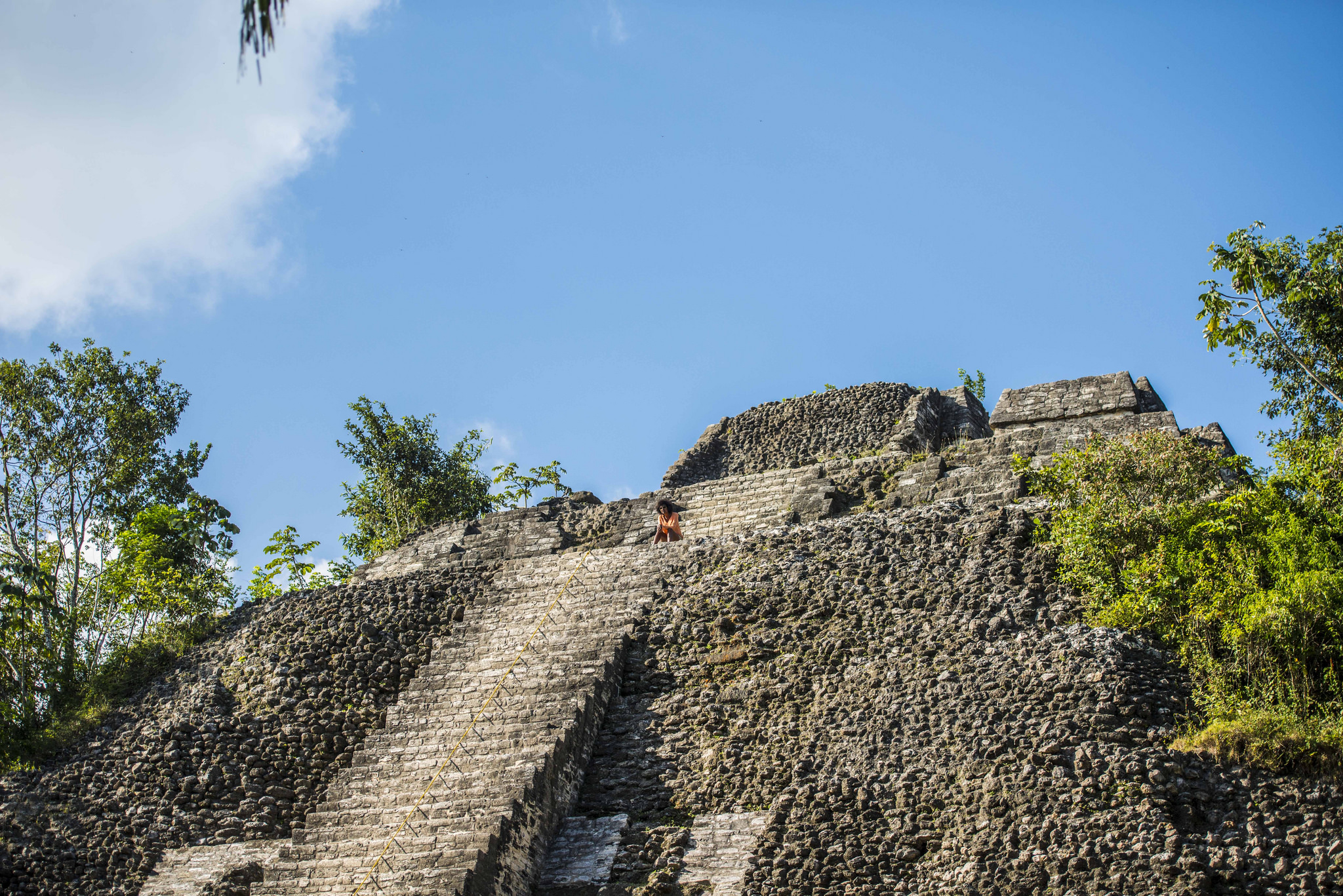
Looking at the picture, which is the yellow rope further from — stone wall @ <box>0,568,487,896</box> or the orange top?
stone wall @ <box>0,568,487,896</box>

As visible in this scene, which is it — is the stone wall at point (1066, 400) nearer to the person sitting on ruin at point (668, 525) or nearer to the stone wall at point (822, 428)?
the stone wall at point (822, 428)

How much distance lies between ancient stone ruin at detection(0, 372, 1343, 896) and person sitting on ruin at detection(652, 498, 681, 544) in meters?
0.32

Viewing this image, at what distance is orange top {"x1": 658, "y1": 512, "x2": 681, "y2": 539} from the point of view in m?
14.8

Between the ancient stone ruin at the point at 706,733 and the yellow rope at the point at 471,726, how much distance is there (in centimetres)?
4

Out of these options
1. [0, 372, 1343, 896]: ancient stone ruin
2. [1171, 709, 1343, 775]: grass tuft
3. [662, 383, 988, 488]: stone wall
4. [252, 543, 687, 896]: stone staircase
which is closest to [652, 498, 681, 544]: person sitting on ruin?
[0, 372, 1343, 896]: ancient stone ruin

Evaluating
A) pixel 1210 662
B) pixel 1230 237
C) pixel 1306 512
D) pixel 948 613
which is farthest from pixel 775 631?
pixel 1230 237

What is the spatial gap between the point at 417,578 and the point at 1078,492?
26.1 feet

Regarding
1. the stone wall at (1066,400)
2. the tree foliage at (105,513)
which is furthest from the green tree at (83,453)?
the stone wall at (1066,400)

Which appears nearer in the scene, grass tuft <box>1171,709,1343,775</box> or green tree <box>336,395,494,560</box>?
grass tuft <box>1171,709,1343,775</box>

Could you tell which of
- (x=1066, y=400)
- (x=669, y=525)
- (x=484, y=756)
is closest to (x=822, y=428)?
(x=1066, y=400)

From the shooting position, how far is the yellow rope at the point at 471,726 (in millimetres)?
9484

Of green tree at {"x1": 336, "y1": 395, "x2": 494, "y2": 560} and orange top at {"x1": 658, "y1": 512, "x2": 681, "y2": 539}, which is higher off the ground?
green tree at {"x1": 336, "y1": 395, "x2": 494, "y2": 560}

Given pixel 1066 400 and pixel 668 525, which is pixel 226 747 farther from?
pixel 1066 400

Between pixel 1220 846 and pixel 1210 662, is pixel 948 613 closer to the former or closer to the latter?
pixel 1210 662
